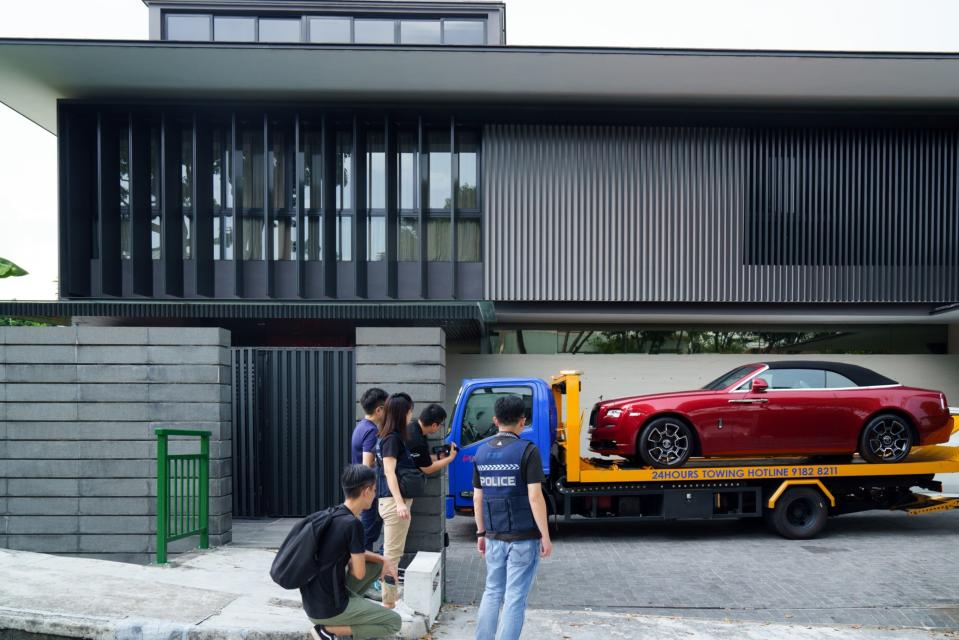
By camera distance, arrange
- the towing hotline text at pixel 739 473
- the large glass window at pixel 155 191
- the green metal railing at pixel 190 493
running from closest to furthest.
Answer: the green metal railing at pixel 190 493
the towing hotline text at pixel 739 473
the large glass window at pixel 155 191

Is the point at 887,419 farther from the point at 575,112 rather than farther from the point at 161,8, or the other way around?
the point at 161,8

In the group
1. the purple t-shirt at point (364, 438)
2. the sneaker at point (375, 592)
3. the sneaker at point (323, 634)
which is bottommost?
the sneaker at point (375, 592)

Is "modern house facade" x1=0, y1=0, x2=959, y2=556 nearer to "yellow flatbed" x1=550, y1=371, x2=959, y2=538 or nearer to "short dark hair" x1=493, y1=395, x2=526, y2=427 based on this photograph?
"yellow flatbed" x1=550, y1=371, x2=959, y2=538

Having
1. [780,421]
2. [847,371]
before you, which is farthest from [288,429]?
[847,371]

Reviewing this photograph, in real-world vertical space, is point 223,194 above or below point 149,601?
above

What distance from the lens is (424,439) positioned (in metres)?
7.06

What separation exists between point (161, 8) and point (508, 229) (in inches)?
420

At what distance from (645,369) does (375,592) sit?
1205 cm

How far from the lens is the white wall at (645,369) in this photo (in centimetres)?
1759

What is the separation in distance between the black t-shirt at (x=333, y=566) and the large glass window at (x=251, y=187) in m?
13.1

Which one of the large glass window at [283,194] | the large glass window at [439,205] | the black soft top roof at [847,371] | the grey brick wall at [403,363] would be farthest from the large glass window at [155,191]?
Answer: the black soft top roof at [847,371]

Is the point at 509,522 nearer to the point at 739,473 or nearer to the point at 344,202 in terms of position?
the point at 739,473

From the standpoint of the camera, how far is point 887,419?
10.6 m

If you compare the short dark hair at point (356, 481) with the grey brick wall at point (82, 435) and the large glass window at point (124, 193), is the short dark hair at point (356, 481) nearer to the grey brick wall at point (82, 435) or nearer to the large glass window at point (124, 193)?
the grey brick wall at point (82, 435)
